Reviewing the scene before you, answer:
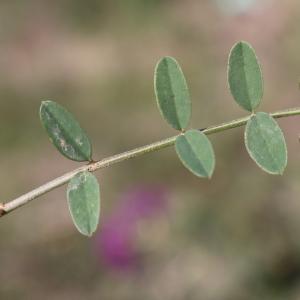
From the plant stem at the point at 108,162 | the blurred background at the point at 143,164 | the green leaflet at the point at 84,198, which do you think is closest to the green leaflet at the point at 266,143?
the plant stem at the point at 108,162

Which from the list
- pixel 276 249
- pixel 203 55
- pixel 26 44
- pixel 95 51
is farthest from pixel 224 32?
pixel 276 249

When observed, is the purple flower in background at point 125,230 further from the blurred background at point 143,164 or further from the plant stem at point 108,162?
the plant stem at point 108,162

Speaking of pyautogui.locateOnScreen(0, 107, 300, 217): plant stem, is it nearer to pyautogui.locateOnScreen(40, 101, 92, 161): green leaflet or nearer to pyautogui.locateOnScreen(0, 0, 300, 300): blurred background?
pyautogui.locateOnScreen(40, 101, 92, 161): green leaflet

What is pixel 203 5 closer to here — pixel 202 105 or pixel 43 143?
pixel 202 105

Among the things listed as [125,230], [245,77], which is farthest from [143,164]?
[245,77]

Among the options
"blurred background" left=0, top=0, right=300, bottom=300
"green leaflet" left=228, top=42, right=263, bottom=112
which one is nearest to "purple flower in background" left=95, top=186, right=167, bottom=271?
"blurred background" left=0, top=0, right=300, bottom=300

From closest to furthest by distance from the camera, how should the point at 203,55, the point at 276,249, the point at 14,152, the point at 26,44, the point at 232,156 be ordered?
1. the point at 276,249
2. the point at 232,156
3. the point at 14,152
4. the point at 203,55
5. the point at 26,44
